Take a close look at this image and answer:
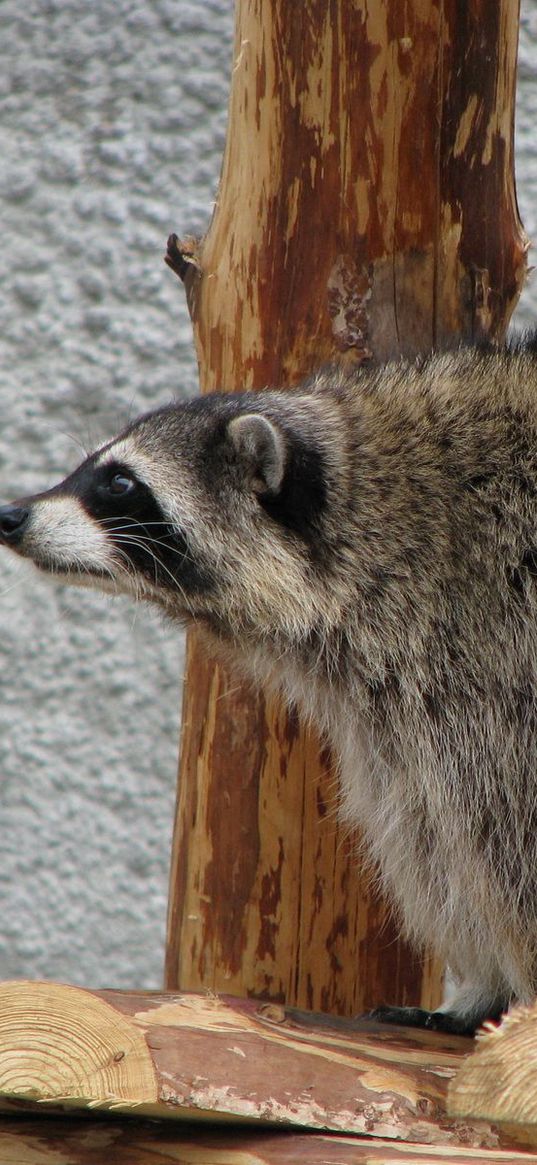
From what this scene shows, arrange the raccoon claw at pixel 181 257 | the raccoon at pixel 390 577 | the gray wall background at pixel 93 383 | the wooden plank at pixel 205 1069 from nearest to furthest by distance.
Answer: the wooden plank at pixel 205 1069, the raccoon at pixel 390 577, the raccoon claw at pixel 181 257, the gray wall background at pixel 93 383

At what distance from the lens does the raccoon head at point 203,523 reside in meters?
2.29

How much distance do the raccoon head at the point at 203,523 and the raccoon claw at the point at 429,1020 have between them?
25.9 inches

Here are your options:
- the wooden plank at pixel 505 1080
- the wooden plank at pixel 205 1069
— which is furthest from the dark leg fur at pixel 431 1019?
the wooden plank at pixel 505 1080

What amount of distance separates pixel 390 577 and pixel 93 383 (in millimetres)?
1993

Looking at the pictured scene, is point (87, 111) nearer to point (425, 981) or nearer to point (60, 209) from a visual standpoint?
point (60, 209)

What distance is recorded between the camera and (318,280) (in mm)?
2455

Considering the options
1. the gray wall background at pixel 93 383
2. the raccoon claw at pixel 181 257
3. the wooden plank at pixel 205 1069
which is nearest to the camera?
the wooden plank at pixel 205 1069

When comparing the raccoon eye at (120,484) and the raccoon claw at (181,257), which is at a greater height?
the raccoon claw at (181,257)

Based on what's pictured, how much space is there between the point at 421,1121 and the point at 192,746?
0.94 m

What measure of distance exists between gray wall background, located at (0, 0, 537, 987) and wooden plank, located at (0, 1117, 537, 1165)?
2308 mm

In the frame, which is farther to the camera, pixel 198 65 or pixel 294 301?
pixel 198 65

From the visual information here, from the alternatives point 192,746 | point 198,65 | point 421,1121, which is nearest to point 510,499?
point 192,746

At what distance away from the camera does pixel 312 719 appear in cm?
239

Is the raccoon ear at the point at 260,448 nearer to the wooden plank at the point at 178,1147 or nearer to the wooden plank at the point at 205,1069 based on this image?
the wooden plank at the point at 205,1069
